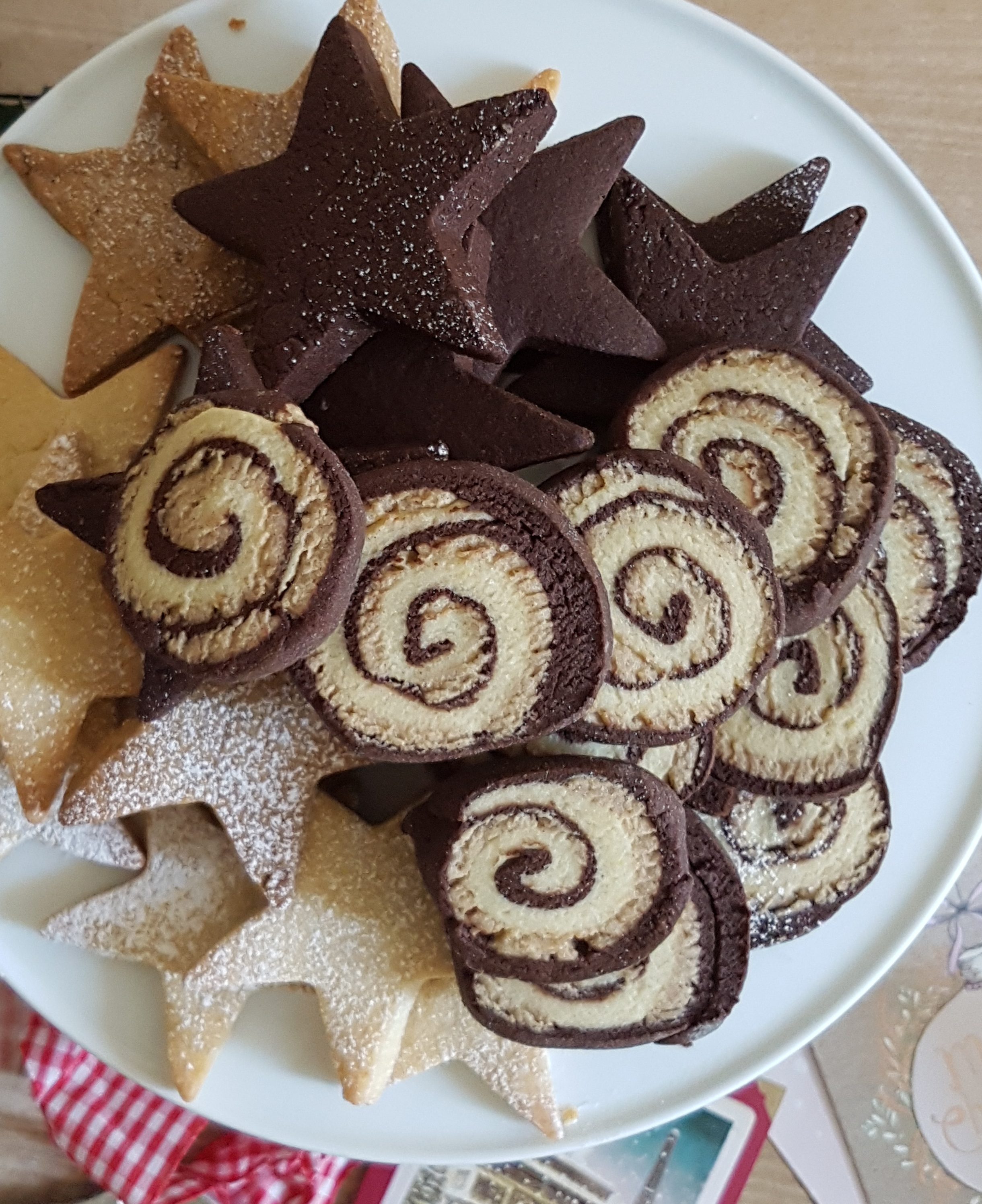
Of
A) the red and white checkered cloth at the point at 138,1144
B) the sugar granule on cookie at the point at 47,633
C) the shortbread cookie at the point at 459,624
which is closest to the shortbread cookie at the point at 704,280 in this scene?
the shortbread cookie at the point at 459,624

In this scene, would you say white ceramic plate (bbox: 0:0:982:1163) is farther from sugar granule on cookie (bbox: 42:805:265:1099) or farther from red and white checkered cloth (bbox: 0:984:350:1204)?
red and white checkered cloth (bbox: 0:984:350:1204)

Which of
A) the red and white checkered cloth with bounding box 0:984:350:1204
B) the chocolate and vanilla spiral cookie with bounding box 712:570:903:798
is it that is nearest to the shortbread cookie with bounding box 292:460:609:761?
the chocolate and vanilla spiral cookie with bounding box 712:570:903:798

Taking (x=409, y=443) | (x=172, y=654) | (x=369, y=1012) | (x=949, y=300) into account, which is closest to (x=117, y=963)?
(x=369, y=1012)

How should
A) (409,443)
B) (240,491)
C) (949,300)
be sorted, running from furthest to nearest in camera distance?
1. (949,300)
2. (409,443)
3. (240,491)

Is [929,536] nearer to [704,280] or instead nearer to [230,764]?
[704,280]

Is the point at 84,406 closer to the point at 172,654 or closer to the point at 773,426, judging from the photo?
the point at 172,654

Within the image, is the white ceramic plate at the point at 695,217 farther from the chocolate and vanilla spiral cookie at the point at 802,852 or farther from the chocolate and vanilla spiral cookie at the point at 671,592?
the chocolate and vanilla spiral cookie at the point at 671,592
